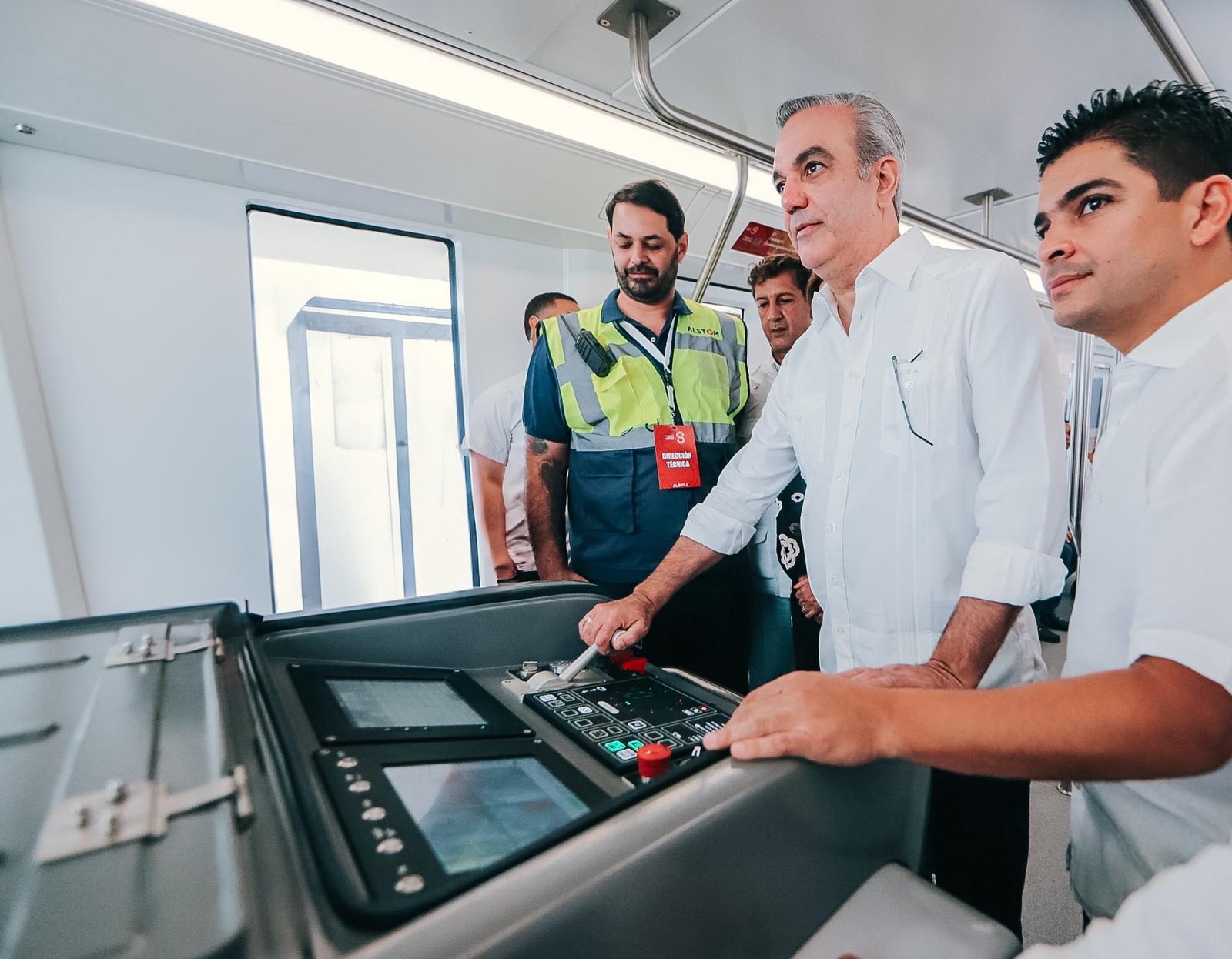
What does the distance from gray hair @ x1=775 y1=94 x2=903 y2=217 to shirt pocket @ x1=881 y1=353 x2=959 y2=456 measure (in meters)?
0.44

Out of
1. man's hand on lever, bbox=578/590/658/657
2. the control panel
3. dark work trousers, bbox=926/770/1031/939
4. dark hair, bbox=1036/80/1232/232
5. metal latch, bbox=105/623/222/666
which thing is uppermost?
dark hair, bbox=1036/80/1232/232

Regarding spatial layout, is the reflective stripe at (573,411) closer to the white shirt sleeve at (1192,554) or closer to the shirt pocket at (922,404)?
the shirt pocket at (922,404)

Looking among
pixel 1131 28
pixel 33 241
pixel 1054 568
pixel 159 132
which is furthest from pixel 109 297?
pixel 1131 28

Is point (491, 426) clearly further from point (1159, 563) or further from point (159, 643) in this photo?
point (1159, 563)

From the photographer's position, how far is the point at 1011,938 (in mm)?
597

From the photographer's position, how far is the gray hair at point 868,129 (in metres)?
1.34

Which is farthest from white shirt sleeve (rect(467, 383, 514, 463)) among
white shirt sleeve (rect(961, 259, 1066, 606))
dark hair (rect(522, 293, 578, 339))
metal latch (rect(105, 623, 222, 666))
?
white shirt sleeve (rect(961, 259, 1066, 606))

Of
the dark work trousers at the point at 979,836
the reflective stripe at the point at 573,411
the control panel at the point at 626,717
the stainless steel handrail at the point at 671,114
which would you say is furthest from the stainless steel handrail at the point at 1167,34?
the control panel at the point at 626,717

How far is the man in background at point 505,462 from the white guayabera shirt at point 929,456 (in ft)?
6.20

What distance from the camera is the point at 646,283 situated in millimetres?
1949

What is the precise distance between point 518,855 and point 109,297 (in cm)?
262

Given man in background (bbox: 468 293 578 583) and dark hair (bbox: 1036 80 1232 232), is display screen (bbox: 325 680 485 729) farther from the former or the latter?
man in background (bbox: 468 293 578 583)

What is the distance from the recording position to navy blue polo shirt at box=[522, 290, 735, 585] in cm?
186

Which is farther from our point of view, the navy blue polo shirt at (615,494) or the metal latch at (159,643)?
the navy blue polo shirt at (615,494)
